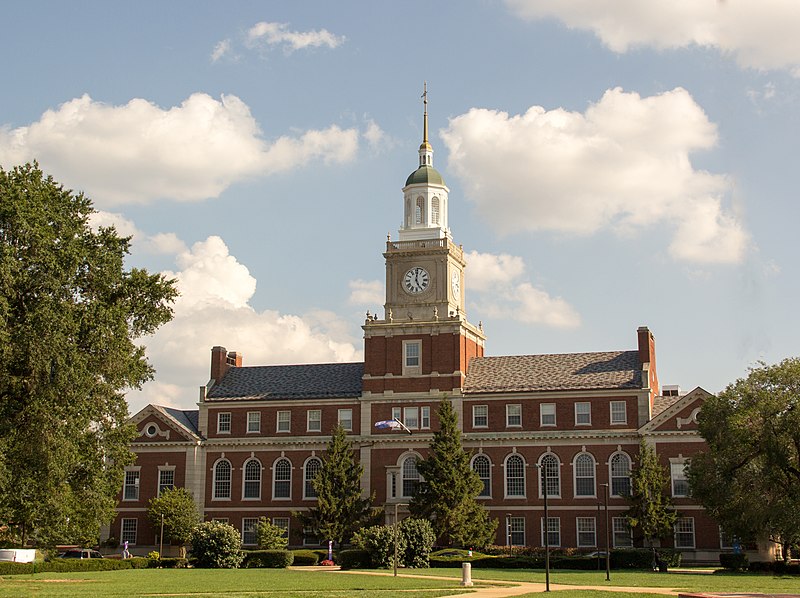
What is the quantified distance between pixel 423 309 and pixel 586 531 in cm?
1951

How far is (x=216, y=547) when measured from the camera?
195ft

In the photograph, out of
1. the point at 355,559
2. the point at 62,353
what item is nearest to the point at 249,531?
the point at 355,559

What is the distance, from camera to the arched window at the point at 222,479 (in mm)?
79500

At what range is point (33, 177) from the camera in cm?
4422

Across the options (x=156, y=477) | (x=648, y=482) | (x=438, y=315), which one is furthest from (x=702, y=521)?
(x=156, y=477)

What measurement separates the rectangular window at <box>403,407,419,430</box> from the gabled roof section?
13.3 feet

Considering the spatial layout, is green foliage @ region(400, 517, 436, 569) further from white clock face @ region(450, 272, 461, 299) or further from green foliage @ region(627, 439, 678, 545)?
white clock face @ region(450, 272, 461, 299)

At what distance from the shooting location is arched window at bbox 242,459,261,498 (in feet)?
259

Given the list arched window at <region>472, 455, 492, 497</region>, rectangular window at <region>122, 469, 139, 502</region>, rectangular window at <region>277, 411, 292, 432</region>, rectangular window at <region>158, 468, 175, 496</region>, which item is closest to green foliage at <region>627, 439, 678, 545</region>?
arched window at <region>472, 455, 492, 497</region>

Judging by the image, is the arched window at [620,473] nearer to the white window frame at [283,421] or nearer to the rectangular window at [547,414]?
the rectangular window at [547,414]

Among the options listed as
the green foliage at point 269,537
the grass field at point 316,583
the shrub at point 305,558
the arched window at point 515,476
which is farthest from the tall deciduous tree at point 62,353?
the arched window at point 515,476

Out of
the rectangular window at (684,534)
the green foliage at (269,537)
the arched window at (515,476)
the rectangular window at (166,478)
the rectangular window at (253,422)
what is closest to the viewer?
the rectangular window at (684,534)

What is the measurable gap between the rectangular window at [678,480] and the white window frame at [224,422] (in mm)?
31671

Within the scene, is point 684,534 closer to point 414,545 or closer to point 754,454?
point 754,454
